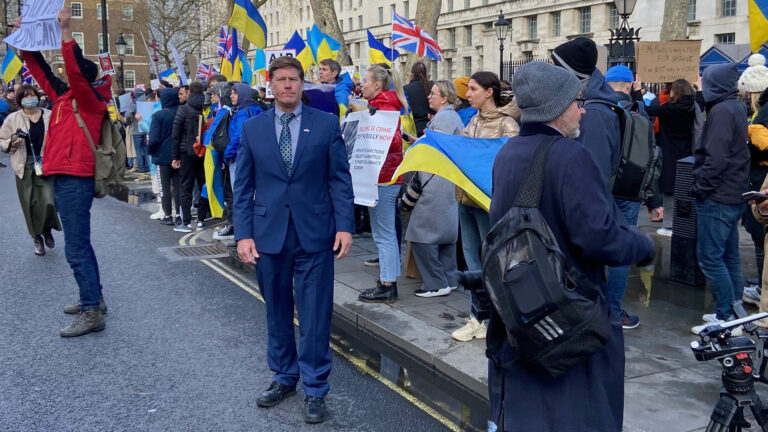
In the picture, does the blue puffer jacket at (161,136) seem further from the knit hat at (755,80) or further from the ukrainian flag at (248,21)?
the knit hat at (755,80)

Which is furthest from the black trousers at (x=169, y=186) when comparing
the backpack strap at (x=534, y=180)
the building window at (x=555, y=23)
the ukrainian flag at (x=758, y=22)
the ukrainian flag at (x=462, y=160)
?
the building window at (x=555, y=23)

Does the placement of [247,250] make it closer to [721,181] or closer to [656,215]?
[721,181]

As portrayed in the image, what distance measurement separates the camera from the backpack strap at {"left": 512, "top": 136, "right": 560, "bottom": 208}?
2559 mm

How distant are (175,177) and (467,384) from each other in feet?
25.1

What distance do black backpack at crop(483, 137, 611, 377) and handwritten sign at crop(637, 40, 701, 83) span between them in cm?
810

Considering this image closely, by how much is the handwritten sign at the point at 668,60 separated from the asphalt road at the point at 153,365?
20.1 ft

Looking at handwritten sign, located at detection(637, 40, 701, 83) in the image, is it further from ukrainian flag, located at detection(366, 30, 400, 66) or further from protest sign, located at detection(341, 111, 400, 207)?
protest sign, located at detection(341, 111, 400, 207)

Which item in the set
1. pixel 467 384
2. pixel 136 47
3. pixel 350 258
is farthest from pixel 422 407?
pixel 136 47

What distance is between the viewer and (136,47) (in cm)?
8644

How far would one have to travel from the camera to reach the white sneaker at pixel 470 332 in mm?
5328

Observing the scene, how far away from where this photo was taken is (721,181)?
554cm

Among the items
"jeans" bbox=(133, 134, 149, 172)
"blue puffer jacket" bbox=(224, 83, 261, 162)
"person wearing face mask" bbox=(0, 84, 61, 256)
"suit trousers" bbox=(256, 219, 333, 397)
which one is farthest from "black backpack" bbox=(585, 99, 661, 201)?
"jeans" bbox=(133, 134, 149, 172)

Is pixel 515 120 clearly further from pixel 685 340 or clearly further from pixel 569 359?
pixel 569 359

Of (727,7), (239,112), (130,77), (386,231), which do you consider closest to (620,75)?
(386,231)
